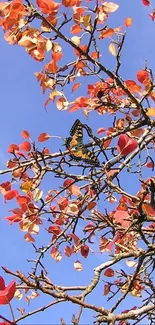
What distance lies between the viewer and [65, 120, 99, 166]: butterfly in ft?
8.89

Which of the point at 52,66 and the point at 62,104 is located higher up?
the point at 52,66

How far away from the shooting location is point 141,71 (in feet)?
10.4

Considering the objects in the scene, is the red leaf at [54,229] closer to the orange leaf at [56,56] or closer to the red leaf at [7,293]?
the orange leaf at [56,56]

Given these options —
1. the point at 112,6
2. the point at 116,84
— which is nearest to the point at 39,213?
the point at 116,84

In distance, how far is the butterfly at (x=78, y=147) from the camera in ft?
8.89

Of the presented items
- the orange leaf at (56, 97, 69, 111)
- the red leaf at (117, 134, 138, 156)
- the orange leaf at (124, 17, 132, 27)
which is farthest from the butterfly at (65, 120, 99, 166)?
the orange leaf at (124, 17, 132, 27)

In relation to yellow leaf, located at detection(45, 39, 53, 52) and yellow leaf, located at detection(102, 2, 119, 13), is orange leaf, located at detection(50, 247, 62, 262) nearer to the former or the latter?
yellow leaf, located at detection(45, 39, 53, 52)

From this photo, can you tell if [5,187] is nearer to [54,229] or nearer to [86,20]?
→ [54,229]

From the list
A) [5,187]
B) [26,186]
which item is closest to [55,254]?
[5,187]

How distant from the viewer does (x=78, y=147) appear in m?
2.78

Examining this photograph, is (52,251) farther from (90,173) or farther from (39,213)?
(90,173)

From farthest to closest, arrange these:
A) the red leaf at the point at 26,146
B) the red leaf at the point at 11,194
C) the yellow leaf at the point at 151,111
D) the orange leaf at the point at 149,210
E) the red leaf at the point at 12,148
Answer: the red leaf at the point at 12,148 → the red leaf at the point at 26,146 → the red leaf at the point at 11,194 → the yellow leaf at the point at 151,111 → the orange leaf at the point at 149,210

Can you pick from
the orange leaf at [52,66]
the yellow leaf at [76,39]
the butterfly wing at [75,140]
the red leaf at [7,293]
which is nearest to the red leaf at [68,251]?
the butterfly wing at [75,140]

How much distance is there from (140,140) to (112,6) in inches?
38.6
